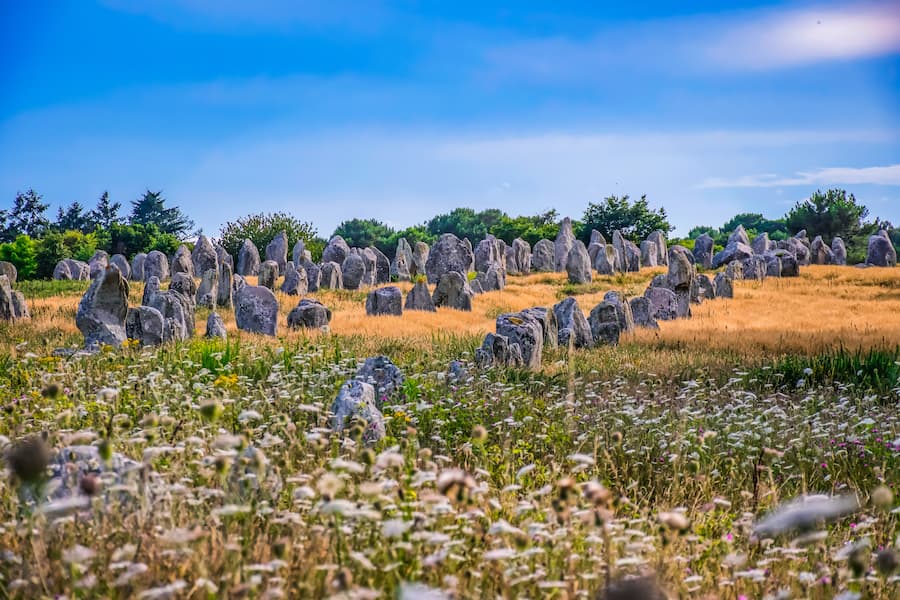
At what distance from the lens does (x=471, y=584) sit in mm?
3436

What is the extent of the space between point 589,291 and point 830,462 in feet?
87.9

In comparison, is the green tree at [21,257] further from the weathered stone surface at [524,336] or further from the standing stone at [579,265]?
the weathered stone surface at [524,336]

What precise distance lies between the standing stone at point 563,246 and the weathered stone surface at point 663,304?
2280 centimetres

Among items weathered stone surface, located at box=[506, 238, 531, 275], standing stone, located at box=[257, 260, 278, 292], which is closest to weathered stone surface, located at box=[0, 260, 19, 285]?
standing stone, located at box=[257, 260, 278, 292]

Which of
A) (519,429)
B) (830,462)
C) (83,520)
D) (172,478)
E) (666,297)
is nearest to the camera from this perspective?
(83,520)

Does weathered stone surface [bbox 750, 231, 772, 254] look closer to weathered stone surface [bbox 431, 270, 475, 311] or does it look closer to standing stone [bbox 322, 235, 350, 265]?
standing stone [bbox 322, 235, 350, 265]

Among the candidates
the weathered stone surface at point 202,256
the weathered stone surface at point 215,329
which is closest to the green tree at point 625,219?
the weathered stone surface at point 202,256

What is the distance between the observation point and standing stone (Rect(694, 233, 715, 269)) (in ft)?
163

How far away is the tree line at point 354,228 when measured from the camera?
149 ft

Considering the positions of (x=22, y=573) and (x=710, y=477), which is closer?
(x=22, y=573)

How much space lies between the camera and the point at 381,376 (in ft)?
30.5

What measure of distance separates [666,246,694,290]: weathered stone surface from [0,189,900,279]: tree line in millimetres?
29296

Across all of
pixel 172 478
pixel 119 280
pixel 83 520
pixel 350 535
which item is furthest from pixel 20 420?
pixel 119 280

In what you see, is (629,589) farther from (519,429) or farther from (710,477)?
(519,429)
